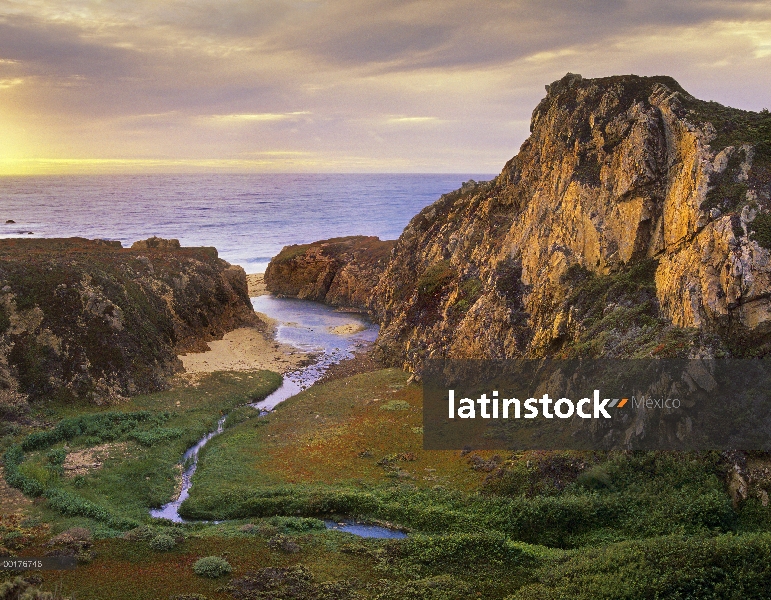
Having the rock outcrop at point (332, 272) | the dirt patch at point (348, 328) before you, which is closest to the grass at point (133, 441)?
the dirt patch at point (348, 328)

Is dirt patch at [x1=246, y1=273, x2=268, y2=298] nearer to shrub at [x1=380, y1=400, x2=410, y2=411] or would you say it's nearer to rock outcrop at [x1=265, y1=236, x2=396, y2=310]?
rock outcrop at [x1=265, y1=236, x2=396, y2=310]

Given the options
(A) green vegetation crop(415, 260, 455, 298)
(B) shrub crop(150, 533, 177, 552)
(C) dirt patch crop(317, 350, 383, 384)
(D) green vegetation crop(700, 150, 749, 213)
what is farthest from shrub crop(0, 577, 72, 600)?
(A) green vegetation crop(415, 260, 455, 298)

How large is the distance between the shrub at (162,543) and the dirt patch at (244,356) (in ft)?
87.6

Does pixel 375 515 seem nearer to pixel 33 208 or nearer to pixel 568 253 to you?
pixel 568 253

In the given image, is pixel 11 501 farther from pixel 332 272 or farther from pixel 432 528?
pixel 332 272

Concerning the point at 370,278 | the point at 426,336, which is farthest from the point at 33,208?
the point at 426,336

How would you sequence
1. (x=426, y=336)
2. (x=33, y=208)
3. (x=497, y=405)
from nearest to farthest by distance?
(x=497, y=405), (x=426, y=336), (x=33, y=208)

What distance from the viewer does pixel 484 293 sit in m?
45.0

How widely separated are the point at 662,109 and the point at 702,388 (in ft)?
60.7
